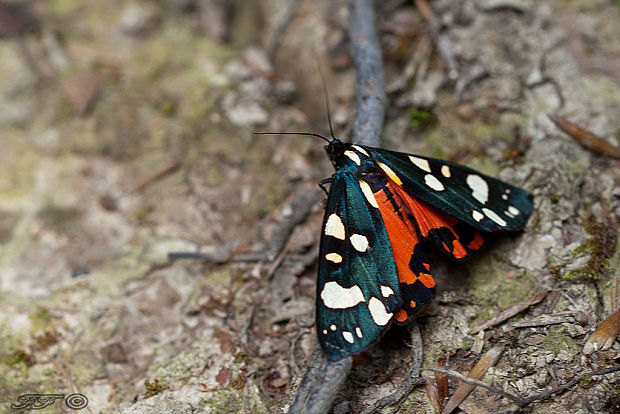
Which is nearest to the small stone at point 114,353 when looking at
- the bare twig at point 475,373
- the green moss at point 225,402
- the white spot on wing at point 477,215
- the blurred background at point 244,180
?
the blurred background at point 244,180

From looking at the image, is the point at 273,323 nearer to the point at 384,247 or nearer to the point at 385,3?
the point at 384,247

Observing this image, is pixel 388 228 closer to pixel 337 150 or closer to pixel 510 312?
pixel 337 150

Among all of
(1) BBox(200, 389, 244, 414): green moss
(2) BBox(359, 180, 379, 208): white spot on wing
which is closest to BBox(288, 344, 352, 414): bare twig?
(1) BBox(200, 389, 244, 414): green moss

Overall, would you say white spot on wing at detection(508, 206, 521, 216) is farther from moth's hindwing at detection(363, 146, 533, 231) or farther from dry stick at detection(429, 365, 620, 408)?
Answer: dry stick at detection(429, 365, 620, 408)

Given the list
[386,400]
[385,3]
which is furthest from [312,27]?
[386,400]

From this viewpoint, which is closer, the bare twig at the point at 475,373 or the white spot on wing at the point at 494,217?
the bare twig at the point at 475,373

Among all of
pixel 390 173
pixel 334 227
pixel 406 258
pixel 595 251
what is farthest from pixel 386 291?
pixel 595 251

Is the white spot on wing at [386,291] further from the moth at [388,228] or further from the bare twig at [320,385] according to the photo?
the bare twig at [320,385]
